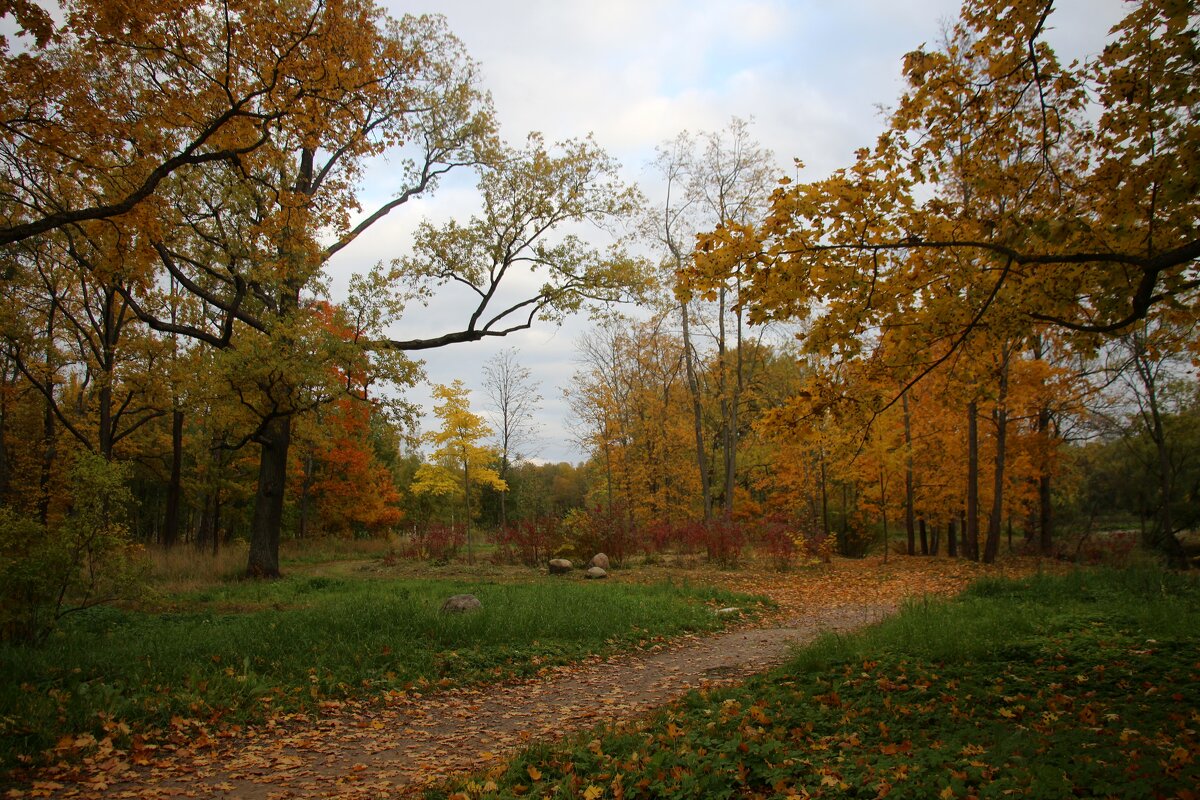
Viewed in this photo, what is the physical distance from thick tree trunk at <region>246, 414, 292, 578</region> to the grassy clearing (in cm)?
1189

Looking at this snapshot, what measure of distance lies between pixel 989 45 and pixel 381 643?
7.75 metres

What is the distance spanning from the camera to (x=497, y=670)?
6785 millimetres

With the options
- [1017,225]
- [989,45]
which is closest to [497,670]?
[1017,225]

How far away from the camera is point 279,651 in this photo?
21.7 ft

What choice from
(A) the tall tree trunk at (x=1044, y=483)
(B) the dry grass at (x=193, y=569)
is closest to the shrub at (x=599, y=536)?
(B) the dry grass at (x=193, y=569)

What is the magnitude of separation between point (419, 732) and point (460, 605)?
3.40 meters

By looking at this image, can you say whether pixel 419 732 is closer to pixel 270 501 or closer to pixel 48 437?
pixel 270 501

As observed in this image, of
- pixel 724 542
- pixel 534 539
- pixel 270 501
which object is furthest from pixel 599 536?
pixel 270 501

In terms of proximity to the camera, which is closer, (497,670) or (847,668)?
(847,668)

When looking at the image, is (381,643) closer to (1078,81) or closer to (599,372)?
(1078,81)

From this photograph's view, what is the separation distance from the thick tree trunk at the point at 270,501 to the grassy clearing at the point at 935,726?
39.0ft

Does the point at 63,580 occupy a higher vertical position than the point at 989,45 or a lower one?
lower

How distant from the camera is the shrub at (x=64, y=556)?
585cm

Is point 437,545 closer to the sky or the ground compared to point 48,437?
closer to the ground
